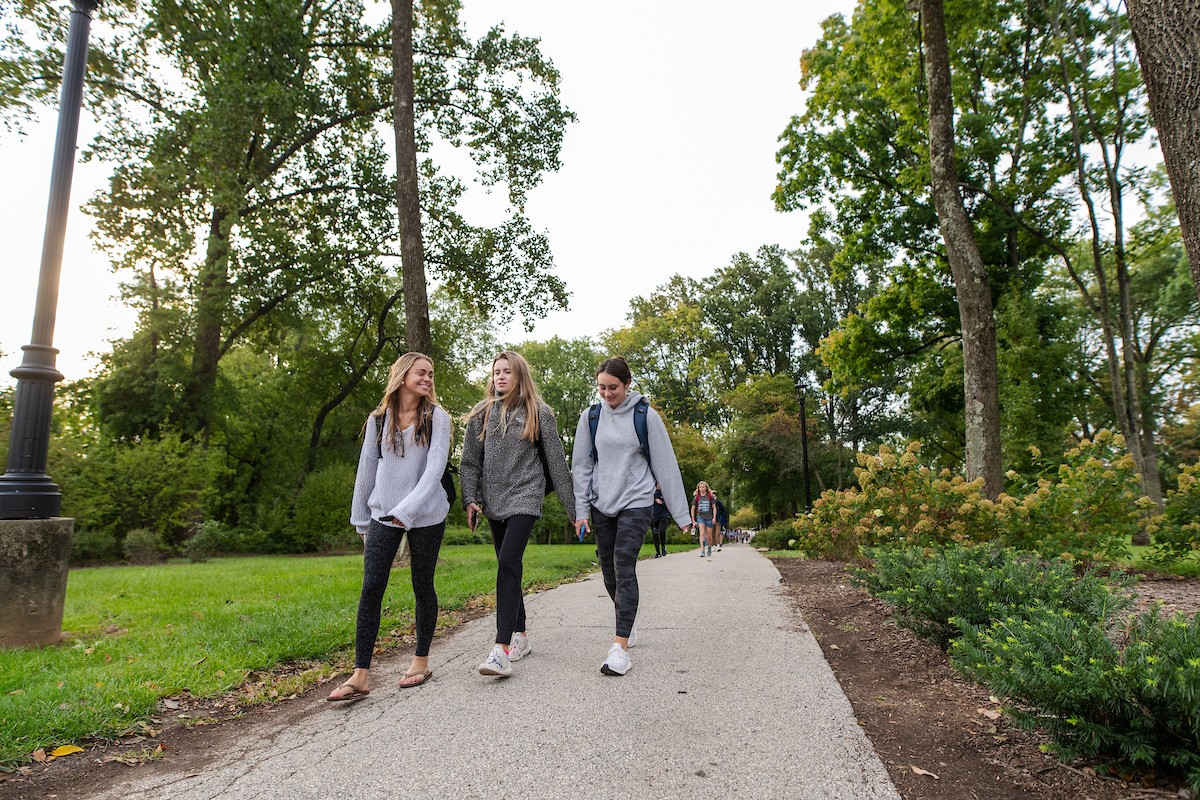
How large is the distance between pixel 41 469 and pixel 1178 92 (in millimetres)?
7603

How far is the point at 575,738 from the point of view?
123 inches

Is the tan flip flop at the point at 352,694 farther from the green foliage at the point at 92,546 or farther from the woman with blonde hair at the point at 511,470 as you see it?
the green foliage at the point at 92,546

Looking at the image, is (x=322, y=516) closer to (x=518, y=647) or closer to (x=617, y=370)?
(x=518, y=647)

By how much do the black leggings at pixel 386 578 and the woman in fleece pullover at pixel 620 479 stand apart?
107 centimetres

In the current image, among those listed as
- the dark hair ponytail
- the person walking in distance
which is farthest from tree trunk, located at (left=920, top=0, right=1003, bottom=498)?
the dark hair ponytail

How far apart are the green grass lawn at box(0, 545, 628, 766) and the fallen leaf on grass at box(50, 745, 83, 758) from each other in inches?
3.1

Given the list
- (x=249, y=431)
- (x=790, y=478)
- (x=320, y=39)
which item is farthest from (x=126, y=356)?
(x=790, y=478)

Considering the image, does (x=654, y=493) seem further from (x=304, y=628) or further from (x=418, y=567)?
(x=304, y=628)

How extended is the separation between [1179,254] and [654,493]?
35050mm

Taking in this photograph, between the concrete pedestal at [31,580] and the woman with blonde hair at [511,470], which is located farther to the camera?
the concrete pedestal at [31,580]

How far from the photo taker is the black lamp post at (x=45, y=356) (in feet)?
16.4

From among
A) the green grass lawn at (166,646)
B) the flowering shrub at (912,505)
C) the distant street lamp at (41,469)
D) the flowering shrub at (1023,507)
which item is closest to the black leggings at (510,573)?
the green grass lawn at (166,646)

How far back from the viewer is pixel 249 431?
103 ft

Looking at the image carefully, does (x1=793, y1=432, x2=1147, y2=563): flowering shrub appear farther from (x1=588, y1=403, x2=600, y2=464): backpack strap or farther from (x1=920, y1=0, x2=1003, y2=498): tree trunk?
(x1=588, y1=403, x2=600, y2=464): backpack strap
